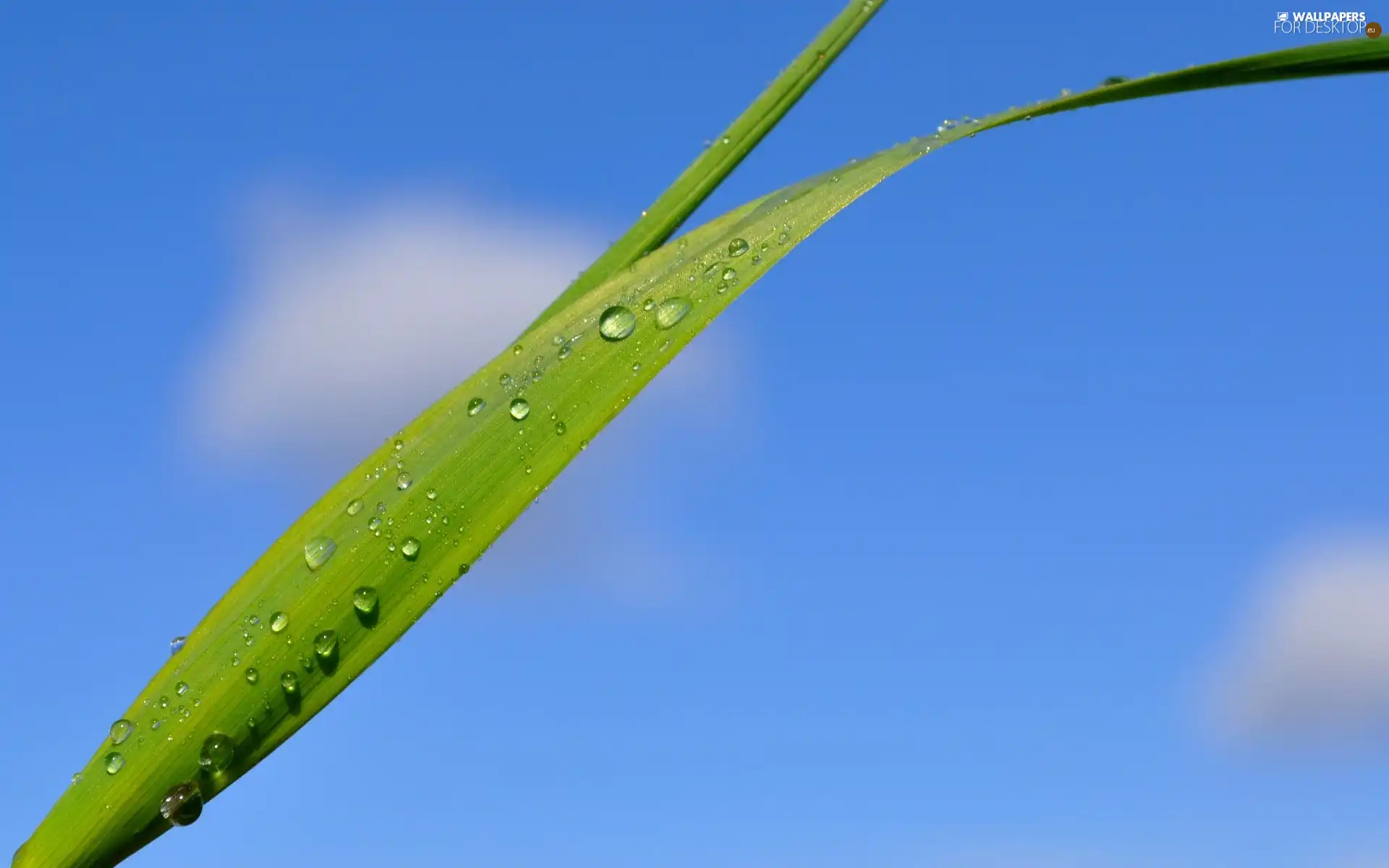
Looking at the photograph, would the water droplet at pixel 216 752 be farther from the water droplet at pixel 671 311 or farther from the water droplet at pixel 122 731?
the water droplet at pixel 671 311

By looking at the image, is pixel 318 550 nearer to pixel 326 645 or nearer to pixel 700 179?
pixel 326 645

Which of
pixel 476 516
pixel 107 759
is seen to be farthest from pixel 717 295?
pixel 107 759

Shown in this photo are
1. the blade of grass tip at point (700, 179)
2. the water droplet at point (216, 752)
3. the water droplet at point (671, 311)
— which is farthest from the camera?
the blade of grass tip at point (700, 179)

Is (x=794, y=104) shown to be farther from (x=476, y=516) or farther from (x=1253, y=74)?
(x=476, y=516)

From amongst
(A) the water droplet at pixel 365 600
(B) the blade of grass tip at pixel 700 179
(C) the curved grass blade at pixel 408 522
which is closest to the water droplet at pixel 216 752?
(C) the curved grass blade at pixel 408 522

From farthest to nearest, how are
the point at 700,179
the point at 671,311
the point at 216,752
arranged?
1. the point at 700,179
2. the point at 671,311
3. the point at 216,752

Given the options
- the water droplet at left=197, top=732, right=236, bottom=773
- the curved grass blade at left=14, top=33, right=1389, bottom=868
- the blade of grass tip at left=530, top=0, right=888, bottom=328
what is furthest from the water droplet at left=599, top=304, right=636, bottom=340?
the water droplet at left=197, top=732, right=236, bottom=773

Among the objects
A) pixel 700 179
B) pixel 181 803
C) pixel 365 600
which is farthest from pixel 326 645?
pixel 700 179
